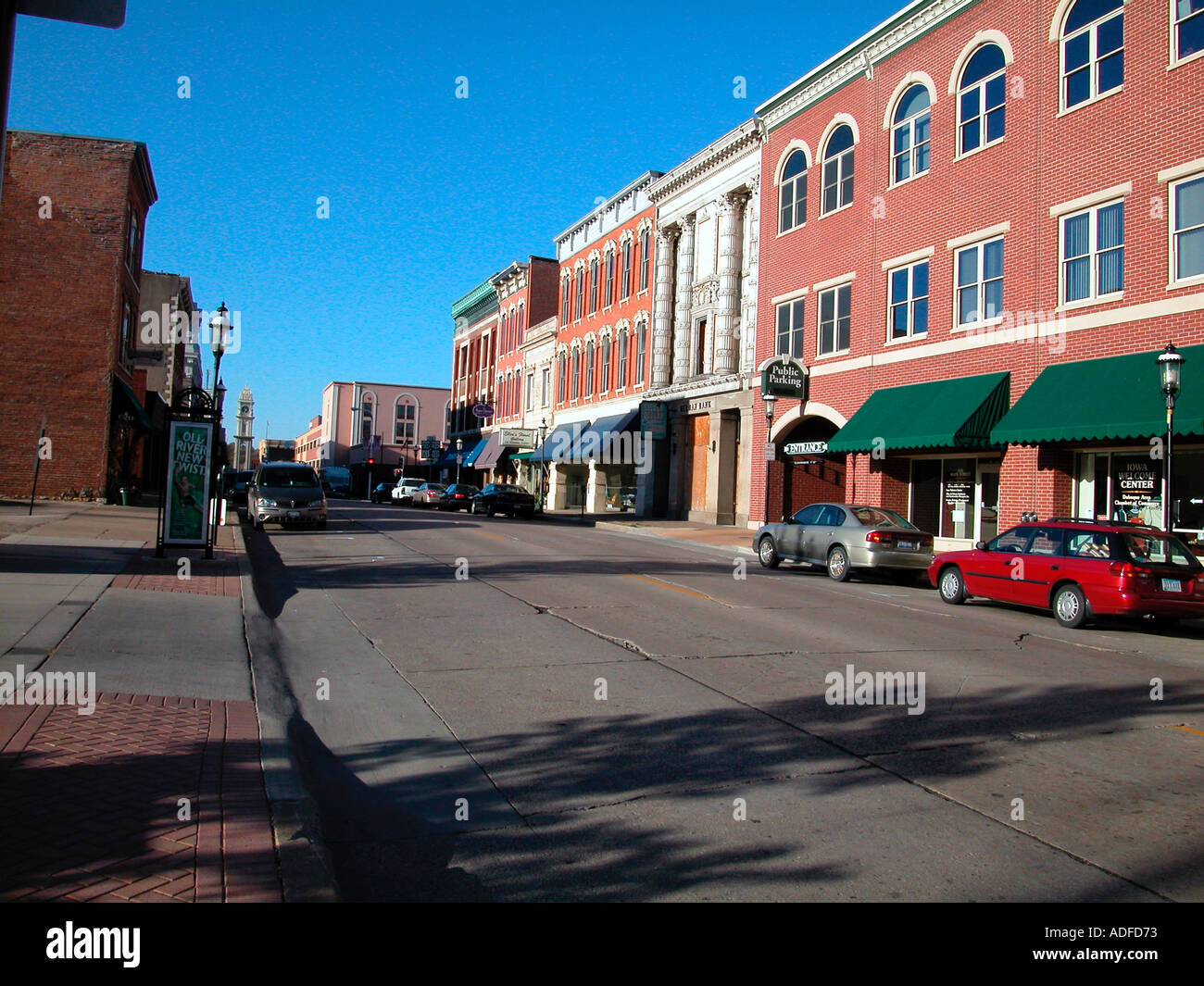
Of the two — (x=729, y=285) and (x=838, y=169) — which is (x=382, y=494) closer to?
(x=729, y=285)

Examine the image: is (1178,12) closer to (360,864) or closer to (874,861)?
(874,861)

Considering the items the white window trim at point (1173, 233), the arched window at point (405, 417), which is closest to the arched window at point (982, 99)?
the white window trim at point (1173, 233)

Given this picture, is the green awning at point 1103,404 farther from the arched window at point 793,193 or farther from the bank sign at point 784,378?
the arched window at point 793,193

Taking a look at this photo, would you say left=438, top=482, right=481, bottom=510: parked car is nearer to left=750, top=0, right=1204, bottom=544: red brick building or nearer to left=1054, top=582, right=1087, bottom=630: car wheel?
left=750, top=0, right=1204, bottom=544: red brick building

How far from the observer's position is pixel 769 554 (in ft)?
64.5

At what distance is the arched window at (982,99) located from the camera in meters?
21.4

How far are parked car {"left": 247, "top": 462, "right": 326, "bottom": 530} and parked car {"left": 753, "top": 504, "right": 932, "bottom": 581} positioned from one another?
12.3 metres

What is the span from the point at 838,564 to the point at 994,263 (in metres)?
8.75

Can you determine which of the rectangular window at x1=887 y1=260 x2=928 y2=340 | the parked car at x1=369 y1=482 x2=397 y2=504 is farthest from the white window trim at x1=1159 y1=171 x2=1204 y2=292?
the parked car at x1=369 y1=482 x2=397 y2=504

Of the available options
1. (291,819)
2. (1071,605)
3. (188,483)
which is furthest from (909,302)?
(291,819)

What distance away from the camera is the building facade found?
32.1 m

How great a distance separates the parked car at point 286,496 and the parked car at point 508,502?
43.0 feet

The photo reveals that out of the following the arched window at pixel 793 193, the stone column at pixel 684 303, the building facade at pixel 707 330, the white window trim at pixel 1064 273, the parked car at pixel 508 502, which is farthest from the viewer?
the parked car at pixel 508 502

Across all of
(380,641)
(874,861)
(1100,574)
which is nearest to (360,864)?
(874,861)
